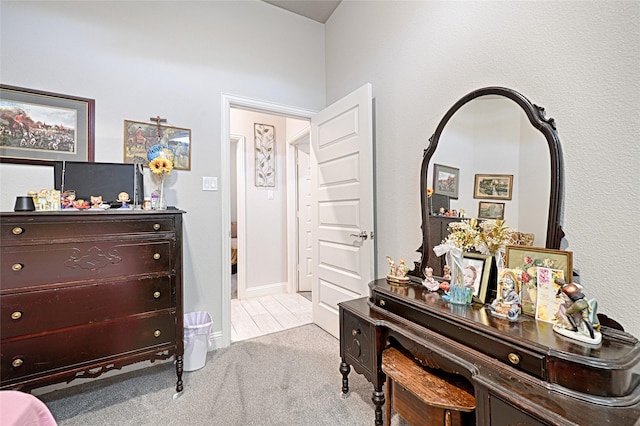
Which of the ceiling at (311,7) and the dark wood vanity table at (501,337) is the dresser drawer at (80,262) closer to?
the dark wood vanity table at (501,337)

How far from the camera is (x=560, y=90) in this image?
1226 mm

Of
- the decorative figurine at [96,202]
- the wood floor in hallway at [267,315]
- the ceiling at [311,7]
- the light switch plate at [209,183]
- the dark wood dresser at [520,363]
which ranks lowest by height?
the wood floor in hallway at [267,315]

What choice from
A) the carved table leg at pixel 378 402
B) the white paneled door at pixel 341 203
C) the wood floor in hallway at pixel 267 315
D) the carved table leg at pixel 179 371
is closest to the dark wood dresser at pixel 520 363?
the carved table leg at pixel 378 402

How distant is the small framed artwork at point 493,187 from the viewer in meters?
1.41

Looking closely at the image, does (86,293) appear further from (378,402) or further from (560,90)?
(560,90)

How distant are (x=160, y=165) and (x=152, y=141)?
0.99ft

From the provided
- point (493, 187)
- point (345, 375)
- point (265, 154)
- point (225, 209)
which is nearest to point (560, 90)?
point (493, 187)

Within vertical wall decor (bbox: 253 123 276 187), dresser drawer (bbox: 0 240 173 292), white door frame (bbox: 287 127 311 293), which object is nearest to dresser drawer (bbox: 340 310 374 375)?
dresser drawer (bbox: 0 240 173 292)

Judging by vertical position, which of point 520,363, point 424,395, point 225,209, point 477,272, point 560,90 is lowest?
point 424,395

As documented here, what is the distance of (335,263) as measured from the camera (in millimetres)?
2492

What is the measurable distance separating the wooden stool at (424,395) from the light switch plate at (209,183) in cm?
184

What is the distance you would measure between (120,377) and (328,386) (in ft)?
4.85

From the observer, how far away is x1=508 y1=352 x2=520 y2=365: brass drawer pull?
970mm

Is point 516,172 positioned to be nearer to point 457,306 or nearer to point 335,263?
point 457,306
